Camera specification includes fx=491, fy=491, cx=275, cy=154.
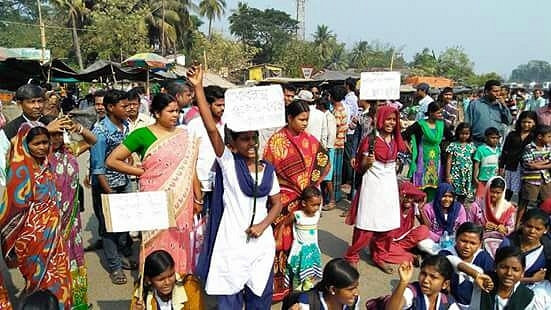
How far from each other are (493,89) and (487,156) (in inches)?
45.6

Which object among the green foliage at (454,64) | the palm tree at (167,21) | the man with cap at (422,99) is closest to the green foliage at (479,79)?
the green foliage at (454,64)

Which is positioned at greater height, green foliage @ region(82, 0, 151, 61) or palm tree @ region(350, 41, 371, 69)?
palm tree @ region(350, 41, 371, 69)

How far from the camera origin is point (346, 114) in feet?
24.8

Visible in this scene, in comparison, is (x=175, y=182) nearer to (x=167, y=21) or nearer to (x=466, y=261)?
(x=466, y=261)

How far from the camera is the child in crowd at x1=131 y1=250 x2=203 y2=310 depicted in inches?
119

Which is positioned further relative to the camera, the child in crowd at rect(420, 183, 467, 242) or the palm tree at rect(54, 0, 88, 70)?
the palm tree at rect(54, 0, 88, 70)

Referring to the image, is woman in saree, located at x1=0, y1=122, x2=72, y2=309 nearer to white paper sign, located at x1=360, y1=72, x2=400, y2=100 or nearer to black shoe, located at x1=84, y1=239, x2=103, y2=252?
black shoe, located at x1=84, y1=239, x2=103, y2=252

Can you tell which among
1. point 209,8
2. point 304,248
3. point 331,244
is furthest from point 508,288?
point 209,8

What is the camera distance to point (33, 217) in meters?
A: 3.20

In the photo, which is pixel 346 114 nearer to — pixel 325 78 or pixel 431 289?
pixel 431 289

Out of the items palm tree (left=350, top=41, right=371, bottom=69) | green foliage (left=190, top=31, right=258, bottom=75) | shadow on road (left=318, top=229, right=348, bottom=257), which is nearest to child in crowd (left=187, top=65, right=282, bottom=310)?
shadow on road (left=318, top=229, right=348, bottom=257)

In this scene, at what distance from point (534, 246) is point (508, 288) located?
0.80 meters

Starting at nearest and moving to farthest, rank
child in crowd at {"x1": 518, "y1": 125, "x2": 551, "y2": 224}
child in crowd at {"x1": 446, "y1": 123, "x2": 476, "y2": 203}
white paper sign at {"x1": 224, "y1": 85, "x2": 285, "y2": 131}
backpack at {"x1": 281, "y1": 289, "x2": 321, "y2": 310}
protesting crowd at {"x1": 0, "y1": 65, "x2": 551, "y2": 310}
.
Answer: white paper sign at {"x1": 224, "y1": 85, "x2": 285, "y2": 131}
backpack at {"x1": 281, "y1": 289, "x2": 321, "y2": 310}
protesting crowd at {"x1": 0, "y1": 65, "x2": 551, "y2": 310}
child in crowd at {"x1": 518, "y1": 125, "x2": 551, "y2": 224}
child in crowd at {"x1": 446, "y1": 123, "x2": 476, "y2": 203}

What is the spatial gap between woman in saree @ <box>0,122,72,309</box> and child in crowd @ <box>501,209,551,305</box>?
3292mm
